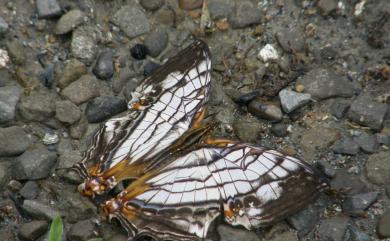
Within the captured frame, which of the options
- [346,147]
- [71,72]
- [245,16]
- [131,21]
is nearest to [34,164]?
[71,72]

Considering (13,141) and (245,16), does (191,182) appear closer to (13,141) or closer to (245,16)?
(13,141)

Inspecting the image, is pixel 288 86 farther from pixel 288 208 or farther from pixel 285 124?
pixel 288 208

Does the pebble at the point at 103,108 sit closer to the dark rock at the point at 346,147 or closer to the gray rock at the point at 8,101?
the gray rock at the point at 8,101

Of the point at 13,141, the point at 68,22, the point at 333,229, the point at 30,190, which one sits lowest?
the point at 30,190

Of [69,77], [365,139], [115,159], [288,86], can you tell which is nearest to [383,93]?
[365,139]

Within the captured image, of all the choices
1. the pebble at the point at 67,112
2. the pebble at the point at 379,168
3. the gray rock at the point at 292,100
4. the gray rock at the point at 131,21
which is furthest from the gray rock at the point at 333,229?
the gray rock at the point at 131,21

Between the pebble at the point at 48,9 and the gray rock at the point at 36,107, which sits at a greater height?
the pebble at the point at 48,9

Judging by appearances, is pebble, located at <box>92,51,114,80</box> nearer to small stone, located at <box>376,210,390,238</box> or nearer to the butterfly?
the butterfly

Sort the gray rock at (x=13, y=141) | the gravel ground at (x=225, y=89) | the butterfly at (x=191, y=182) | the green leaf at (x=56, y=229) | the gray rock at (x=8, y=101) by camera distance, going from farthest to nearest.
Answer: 1. the gray rock at (x=8, y=101)
2. the gray rock at (x=13, y=141)
3. the gravel ground at (x=225, y=89)
4. the butterfly at (x=191, y=182)
5. the green leaf at (x=56, y=229)
